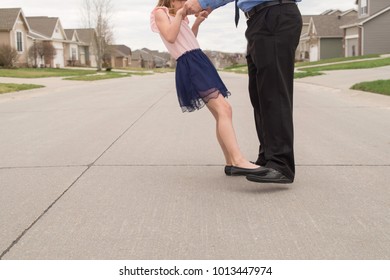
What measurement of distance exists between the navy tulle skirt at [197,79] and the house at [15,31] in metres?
47.5

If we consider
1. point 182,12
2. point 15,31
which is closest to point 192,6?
point 182,12

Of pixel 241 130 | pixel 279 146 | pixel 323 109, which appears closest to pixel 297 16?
pixel 279 146

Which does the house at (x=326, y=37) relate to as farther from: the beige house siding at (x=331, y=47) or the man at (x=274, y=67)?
the man at (x=274, y=67)

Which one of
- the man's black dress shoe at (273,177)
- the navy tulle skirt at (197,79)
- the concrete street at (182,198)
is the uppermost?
the navy tulle skirt at (197,79)

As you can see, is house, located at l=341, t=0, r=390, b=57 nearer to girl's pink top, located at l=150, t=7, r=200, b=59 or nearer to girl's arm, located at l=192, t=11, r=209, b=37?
girl's arm, located at l=192, t=11, r=209, b=37

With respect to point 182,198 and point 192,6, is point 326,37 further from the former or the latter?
point 182,198

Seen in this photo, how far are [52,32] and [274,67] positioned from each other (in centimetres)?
6334

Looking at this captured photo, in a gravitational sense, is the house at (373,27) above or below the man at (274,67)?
above

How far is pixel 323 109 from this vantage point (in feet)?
36.6

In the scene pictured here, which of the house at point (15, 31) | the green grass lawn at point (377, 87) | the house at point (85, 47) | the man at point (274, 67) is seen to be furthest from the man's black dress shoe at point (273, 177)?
the house at point (85, 47)

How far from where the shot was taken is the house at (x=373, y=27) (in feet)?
149

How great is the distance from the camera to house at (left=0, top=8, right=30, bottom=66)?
1973 inches

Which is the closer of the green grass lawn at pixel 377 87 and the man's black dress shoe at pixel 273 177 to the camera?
the man's black dress shoe at pixel 273 177

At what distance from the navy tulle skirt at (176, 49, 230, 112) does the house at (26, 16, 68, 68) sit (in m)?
59.2
